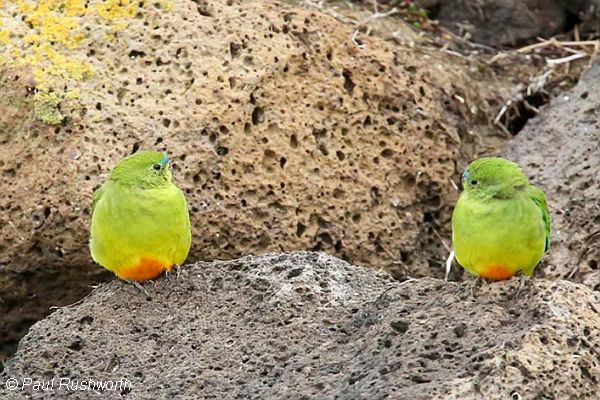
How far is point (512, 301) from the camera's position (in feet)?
17.0

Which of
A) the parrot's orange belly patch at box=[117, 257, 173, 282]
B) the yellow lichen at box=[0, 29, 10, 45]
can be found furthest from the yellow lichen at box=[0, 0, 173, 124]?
the parrot's orange belly patch at box=[117, 257, 173, 282]

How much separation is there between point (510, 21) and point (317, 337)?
452cm

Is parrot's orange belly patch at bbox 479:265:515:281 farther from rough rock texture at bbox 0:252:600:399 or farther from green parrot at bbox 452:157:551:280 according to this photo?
rough rock texture at bbox 0:252:600:399

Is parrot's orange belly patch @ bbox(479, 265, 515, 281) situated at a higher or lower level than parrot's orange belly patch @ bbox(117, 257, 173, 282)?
higher

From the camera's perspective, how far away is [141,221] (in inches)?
237

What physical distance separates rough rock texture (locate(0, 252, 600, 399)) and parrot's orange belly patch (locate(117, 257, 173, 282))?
0.05 meters

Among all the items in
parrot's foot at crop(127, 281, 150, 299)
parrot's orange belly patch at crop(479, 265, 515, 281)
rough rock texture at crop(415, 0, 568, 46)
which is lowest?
rough rock texture at crop(415, 0, 568, 46)

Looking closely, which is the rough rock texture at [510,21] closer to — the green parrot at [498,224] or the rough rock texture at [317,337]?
the rough rock texture at [317,337]

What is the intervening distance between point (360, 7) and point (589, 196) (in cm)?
255

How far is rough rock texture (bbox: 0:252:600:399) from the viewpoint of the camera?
480cm

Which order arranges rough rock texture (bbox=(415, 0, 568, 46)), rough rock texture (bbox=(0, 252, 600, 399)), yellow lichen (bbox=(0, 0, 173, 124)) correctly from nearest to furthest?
rough rock texture (bbox=(0, 252, 600, 399)) < yellow lichen (bbox=(0, 0, 173, 124)) < rough rock texture (bbox=(415, 0, 568, 46))

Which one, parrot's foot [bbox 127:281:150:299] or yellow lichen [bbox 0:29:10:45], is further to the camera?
yellow lichen [bbox 0:29:10:45]

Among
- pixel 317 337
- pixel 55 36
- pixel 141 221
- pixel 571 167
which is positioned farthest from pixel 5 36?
pixel 571 167

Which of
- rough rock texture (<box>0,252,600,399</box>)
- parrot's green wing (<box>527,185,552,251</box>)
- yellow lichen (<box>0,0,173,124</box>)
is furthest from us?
yellow lichen (<box>0,0,173,124</box>)
